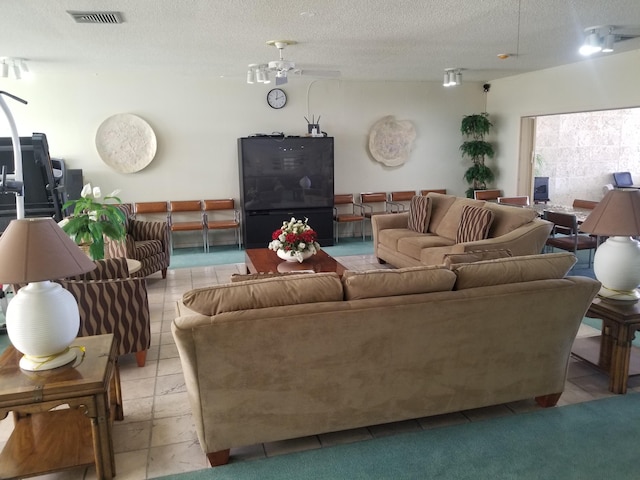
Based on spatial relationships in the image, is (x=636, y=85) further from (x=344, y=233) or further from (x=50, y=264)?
(x=50, y=264)

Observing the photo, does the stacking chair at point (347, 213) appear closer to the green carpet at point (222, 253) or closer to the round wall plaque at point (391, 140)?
the green carpet at point (222, 253)

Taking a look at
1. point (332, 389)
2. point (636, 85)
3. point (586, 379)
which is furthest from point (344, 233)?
point (332, 389)

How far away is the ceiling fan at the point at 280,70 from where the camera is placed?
4938 millimetres

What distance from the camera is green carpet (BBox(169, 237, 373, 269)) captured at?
6573mm

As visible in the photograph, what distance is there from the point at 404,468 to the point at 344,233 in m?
6.17

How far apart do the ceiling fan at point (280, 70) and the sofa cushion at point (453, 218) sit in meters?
2.11

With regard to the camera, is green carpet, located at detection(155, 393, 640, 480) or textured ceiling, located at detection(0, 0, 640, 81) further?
textured ceiling, located at detection(0, 0, 640, 81)

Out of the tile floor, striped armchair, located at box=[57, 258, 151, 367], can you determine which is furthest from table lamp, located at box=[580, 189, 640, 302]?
striped armchair, located at box=[57, 258, 151, 367]

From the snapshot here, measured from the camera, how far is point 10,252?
197 centimetres

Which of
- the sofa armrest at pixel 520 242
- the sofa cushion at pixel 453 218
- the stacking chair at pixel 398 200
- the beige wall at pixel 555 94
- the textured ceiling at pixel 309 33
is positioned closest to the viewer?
the textured ceiling at pixel 309 33

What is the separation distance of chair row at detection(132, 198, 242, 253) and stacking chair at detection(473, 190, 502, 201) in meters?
3.96

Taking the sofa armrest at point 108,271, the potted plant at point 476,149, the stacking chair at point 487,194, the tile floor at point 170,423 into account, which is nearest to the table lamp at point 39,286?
the tile floor at point 170,423

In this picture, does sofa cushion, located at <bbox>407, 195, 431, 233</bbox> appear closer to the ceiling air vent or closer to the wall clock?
the wall clock

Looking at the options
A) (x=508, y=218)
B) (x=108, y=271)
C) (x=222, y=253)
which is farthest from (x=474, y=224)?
(x=222, y=253)
